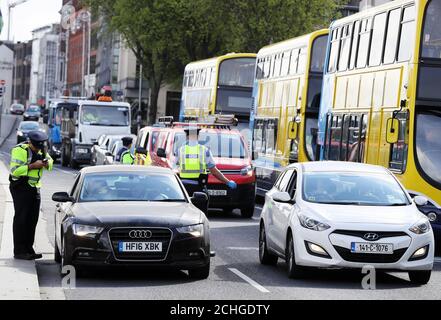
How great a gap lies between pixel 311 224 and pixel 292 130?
52.6ft

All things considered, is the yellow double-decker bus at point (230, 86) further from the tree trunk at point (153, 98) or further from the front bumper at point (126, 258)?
the tree trunk at point (153, 98)

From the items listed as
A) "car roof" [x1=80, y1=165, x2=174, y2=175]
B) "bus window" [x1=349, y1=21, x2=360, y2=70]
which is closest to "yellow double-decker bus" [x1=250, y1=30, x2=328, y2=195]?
"bus window" [x1=349, y1=21, x2=360, y2=70]

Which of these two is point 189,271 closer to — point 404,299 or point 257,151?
point 404,299

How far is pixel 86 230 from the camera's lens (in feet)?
49.7

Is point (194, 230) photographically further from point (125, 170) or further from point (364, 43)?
point (364, 43)

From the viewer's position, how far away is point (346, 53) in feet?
87.2

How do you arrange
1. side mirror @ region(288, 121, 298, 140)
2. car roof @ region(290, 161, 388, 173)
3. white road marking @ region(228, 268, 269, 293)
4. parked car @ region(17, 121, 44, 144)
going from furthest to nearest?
parked car @ region(17, 121, 44, 144) < side mirror @ region(288, 121, 298, 140) < car roof @ region(290, 161, 388, 173) < white road marking @ region(228, 268, 269, 293)

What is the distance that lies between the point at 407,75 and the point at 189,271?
7.18 meters

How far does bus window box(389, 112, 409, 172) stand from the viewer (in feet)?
70.5

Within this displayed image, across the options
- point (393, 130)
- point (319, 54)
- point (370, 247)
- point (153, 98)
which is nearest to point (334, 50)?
point (319, 54)

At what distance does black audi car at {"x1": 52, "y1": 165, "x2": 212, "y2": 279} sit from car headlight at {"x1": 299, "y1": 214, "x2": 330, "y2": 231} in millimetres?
1140

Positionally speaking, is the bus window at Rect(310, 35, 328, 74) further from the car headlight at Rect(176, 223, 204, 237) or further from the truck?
the truck

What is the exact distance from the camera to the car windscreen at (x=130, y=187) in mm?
16303

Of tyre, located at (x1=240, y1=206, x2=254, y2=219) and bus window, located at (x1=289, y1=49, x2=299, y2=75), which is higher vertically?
bus window, located at (x1=289, y1=49, x2=299, y2=75)
